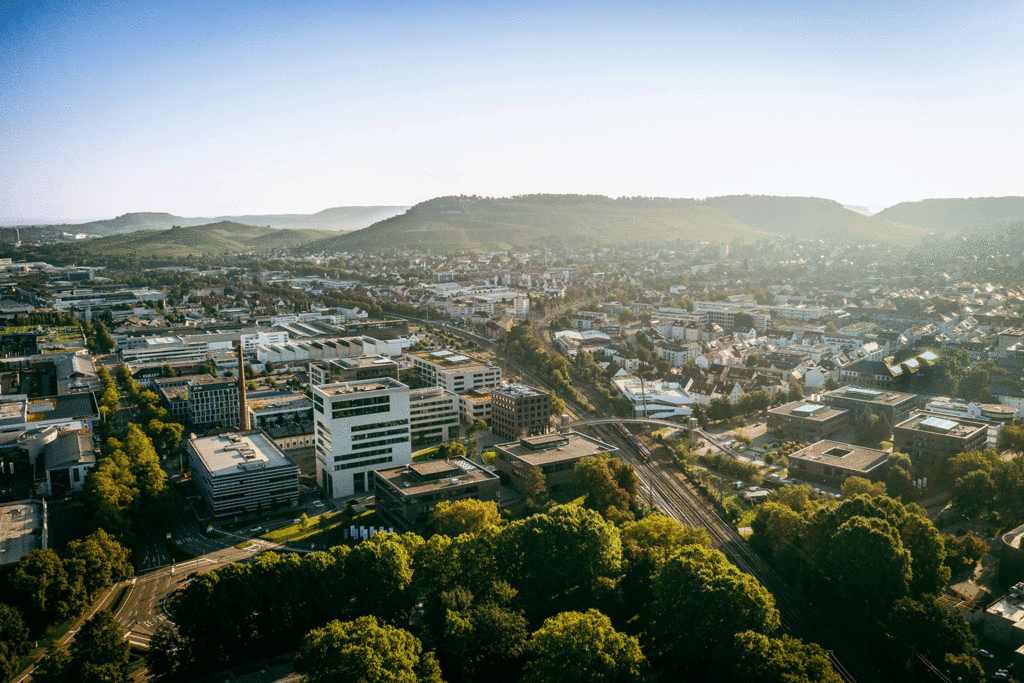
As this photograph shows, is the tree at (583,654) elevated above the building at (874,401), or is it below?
below

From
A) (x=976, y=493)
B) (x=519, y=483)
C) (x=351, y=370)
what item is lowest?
(x=519, y=483)

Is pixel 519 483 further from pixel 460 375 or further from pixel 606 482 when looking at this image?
pixel 460 375

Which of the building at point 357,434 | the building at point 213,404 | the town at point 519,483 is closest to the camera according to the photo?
the town at point 519,483

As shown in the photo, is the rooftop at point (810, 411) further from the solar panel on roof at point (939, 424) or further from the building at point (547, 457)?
the building at point (547, 457)

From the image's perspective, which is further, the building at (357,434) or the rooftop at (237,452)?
the building at (357,434)

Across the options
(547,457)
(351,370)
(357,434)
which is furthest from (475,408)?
(357,434)

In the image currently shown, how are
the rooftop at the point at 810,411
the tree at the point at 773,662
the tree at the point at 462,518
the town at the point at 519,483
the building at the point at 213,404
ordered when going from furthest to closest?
the building at the point at 213,404
the rooftop at the point at 810,411
the tree at the point at 462,518
the town at the point at 519,483
the tree at the point at 773,662

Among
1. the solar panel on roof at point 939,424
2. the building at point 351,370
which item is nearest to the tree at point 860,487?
the solar panel on roof at point 939,424
